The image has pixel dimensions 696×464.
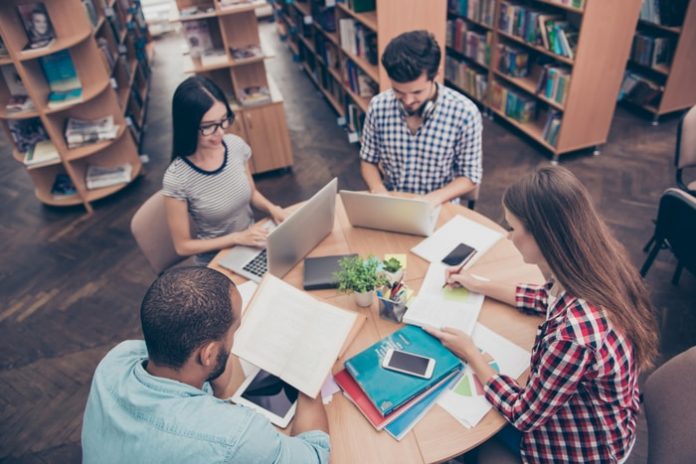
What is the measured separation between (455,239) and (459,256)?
0.41 ft

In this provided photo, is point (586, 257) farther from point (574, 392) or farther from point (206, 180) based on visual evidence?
point (206, 180)

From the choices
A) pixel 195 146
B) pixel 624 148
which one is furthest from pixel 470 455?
pixel 624 148

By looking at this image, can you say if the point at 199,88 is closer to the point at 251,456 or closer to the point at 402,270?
the point at 402,270

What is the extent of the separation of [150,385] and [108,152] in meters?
3.77

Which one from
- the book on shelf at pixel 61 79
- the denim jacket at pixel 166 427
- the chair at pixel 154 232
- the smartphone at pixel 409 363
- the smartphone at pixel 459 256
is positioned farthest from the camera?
the book on shelf at pixel 61 79

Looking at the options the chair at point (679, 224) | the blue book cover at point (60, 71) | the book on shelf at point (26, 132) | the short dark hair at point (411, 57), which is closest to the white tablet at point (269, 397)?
the short dark hair at point (411, 57)

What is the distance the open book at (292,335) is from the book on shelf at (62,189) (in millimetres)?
3445

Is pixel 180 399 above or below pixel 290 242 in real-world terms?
above

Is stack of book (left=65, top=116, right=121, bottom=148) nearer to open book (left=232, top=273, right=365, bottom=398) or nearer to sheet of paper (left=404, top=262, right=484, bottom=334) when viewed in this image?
open book (left=232, top=273, right=365, bottom=398)

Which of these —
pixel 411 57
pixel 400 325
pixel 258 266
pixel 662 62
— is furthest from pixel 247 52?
pixel 662 62

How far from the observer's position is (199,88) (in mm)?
1916

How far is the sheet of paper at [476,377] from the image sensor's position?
4.44 ft

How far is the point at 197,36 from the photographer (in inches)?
153

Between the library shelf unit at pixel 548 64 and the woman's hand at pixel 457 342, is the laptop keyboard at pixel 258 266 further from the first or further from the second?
the library shelf unit at pixel 548 64
